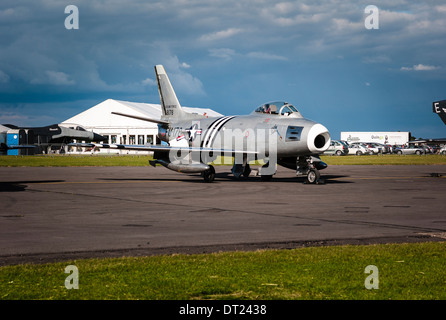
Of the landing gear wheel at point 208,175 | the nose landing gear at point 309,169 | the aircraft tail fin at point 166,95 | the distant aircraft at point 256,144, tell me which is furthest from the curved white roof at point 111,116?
the nose landing gear at point 309,169

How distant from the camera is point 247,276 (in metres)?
6.07

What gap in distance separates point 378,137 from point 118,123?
57.1 meters

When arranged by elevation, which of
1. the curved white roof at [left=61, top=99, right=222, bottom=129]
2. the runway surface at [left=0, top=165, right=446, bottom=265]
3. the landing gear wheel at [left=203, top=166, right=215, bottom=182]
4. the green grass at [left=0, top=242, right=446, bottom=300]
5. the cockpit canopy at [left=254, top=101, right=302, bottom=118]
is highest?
the curved white roof at [left=61, top=99, right=222, bottom=129]

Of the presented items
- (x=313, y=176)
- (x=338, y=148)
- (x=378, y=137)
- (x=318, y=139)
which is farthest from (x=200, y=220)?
(x=378, y=137)

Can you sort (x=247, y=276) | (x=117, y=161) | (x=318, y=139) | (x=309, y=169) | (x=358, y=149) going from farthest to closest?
(x=358, y=149)
(x=117, y=161)
(x=309, y=169)
(x=318, y=139)
(x=247, y=276)

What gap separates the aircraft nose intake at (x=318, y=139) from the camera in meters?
20.9

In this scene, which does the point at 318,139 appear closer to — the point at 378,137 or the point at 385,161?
the point at 385,161

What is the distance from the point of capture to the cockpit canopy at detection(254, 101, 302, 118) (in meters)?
22.7

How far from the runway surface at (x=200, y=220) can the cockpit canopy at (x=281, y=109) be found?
483 cm

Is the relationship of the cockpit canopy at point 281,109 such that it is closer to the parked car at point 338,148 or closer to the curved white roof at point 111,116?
the parked car at point 338,148

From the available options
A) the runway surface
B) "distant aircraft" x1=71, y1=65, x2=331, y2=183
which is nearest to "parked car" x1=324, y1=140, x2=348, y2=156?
"distant aircraft" x1=71, y1=65, x2=331, y2=183

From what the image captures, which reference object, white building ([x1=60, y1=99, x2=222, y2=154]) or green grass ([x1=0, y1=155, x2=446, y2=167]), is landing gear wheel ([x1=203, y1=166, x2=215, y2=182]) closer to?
green grass ([x1=0, y1=155, x2=446, y2=167])

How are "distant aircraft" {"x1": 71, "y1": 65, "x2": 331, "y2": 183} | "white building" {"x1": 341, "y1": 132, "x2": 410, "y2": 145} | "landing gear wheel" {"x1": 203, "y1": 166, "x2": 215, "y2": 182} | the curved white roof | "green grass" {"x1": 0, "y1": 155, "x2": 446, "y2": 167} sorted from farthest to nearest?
1. "white building" {"x1": 341, "y1": 132, "x2": 410, "y2": 145}
2. the curved white roof
3. "green grass" {"x1": 0, "y1": 155, "x2": 446, "y2": 167}
4. "landing gear wheel" {"x1": 203, "y1": 166, "x2": 215, "y2": 182}
5. "distant aircraft" {"x1": 71, "y1": 65, "x2": 331, "y2": 183}

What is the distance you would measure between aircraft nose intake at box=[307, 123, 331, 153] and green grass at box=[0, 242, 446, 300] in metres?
13.4
